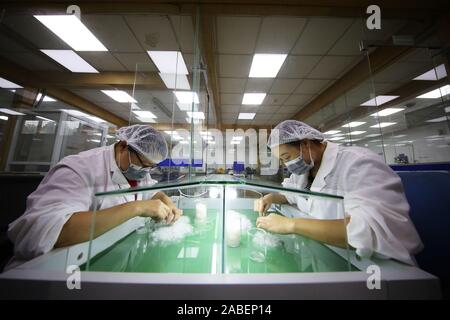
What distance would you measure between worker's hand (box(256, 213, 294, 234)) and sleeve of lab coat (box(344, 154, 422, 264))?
23 cm

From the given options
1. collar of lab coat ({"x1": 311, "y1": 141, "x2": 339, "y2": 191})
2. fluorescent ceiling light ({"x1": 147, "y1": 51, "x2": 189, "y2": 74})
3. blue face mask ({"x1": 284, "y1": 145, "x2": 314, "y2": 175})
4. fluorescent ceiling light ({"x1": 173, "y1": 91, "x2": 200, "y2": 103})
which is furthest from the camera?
fluorescent ceiling light ({"x1": 173, "y1": 91, "x2": 200, "y2": 103})

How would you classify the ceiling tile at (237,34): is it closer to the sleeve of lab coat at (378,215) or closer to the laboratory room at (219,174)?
the laboratory room at (219,174)

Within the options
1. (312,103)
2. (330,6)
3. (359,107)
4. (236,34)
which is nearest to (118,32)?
(236,34)

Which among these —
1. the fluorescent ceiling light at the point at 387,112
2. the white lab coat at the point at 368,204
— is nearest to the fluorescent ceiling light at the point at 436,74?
the fluorescent ceiling light at the point at 387,112

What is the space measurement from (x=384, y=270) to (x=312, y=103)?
15.1ft

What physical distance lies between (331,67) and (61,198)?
3.93m

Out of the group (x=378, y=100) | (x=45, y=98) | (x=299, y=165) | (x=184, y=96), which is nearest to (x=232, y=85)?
(x=184, y=96)

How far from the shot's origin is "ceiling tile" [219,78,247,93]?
346 cm

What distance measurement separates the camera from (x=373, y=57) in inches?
107

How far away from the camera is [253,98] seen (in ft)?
14.1

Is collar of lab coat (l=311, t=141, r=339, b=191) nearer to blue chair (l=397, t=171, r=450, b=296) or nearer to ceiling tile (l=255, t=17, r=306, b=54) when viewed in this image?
blue chair (l=397, t=171, r=450, b=296)

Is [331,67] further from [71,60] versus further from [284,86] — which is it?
[71,60]

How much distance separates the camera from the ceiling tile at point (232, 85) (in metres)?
3.46

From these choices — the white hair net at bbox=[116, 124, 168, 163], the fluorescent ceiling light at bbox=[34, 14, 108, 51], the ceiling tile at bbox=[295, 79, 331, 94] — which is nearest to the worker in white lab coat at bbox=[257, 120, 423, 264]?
the white hair net at bbox=[116, 124, 168, 163]
